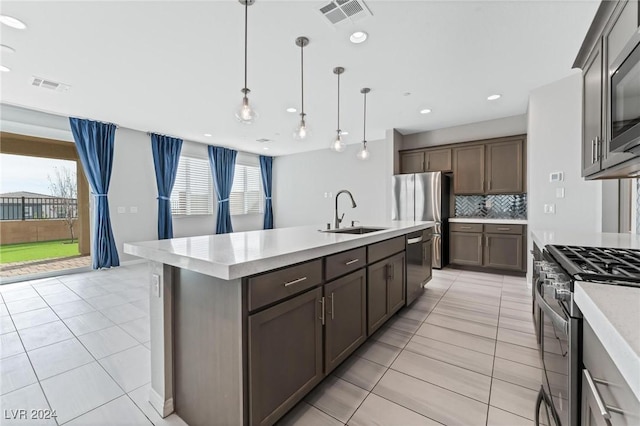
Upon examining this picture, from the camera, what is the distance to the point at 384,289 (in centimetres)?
234

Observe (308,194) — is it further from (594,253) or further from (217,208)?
(594,253)

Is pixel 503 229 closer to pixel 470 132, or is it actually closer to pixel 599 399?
pixel 470 132

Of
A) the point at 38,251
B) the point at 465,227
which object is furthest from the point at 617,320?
the point at 38,251

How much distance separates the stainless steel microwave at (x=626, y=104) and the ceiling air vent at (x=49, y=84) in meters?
4.99

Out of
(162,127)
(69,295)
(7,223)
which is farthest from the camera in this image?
(7,223)

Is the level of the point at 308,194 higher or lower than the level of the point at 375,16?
lower

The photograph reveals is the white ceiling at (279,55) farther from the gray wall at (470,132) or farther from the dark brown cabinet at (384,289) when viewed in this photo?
the dark brown cabinet at (384,289)

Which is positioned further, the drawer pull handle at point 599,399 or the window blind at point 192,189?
the window blind at point 192,189

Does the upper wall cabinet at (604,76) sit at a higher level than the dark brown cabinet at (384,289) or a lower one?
higher

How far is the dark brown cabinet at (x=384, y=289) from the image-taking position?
6.96 ft

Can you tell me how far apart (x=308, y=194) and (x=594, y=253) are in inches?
257

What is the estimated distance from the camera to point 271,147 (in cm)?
699

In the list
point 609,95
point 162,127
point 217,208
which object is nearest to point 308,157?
point 217,208

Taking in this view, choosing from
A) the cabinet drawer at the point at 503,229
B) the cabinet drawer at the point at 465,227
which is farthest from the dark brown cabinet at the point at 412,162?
the cabinet drawer at the point at 503,229
